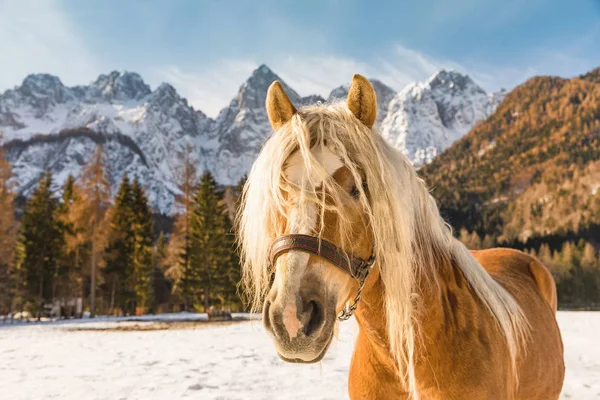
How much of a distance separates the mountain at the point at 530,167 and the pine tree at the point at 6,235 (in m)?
70.5

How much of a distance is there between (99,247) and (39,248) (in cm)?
420

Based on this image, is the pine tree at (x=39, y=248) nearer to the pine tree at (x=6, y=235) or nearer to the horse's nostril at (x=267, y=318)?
the pine tree at (x=6, y=235)

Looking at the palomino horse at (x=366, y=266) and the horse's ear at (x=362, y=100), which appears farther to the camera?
the horse's ear at (x=362, y=100)

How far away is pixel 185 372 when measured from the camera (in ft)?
21.1

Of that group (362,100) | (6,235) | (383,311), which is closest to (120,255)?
(6,235)

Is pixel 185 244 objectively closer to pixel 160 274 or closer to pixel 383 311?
pixel 160 274

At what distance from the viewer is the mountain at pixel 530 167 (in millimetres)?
93312

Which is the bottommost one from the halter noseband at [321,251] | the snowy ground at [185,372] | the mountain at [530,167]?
the snowy ground at [185,372]

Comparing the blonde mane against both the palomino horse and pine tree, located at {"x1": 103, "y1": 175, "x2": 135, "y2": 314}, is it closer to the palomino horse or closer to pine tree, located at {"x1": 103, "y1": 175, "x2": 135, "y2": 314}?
the palomino horse

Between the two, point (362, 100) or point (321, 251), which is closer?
point (321, 251)

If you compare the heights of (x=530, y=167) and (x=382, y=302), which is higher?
(x=530, y=167)

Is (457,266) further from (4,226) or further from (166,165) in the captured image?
(166,165)

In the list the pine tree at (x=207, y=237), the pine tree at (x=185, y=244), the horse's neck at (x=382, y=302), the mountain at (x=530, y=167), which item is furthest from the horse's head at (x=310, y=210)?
the mountain at (x=530, y=167)

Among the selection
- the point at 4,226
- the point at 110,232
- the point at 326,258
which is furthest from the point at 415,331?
the point at 110,232
